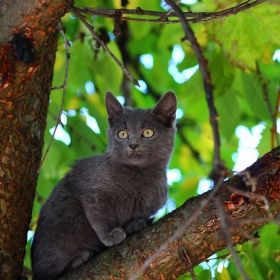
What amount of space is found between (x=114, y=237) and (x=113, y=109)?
102 cm

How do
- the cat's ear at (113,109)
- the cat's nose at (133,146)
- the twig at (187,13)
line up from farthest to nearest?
1. the cat's ear at (113,109)
2. the cat's nose at (133,146)
3. the twig at (187,13)

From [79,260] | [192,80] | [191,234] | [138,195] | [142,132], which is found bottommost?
[191,234]

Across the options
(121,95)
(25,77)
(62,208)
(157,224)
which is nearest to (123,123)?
(62,208)

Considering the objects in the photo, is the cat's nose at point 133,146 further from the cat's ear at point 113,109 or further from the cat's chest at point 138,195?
the cat's ear at point 113,109

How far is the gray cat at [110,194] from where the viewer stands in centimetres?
277

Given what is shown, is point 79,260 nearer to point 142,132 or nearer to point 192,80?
point 142,132

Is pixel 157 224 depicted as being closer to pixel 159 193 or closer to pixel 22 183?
pixel 22 183

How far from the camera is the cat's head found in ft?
10.2

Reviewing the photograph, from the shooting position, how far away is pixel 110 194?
9.64 feet

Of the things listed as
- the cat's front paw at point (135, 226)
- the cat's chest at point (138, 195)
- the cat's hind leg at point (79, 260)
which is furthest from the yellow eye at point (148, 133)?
the cat's hind leg at point (79, 260)

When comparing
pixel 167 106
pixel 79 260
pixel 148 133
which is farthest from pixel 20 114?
pixel 167 106

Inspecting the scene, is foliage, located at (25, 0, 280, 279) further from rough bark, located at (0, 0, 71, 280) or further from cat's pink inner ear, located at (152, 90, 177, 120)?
rough bark, located at (0, 0, 71, 280)

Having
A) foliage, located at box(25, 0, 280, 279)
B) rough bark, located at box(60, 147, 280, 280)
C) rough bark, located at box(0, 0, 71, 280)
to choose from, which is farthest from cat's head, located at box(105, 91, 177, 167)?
rough bark, located at box(60, 147, 280, 280)

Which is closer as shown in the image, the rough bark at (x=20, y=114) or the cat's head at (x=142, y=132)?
the rough bark at (x=20, y=114)
